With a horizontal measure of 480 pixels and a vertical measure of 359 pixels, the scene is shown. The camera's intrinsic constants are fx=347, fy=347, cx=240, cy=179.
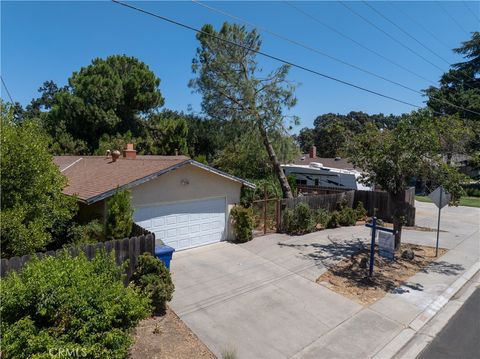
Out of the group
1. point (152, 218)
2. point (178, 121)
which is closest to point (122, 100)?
point (178, 121)

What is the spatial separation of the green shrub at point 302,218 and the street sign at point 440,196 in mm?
4892

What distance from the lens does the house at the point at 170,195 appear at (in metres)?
10.8

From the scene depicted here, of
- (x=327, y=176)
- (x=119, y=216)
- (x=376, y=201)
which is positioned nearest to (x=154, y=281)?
(x=119, y=216)

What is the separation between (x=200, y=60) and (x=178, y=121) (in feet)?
29.7

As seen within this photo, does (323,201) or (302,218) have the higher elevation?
(323,201)

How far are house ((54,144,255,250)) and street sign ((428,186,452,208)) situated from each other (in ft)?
21.2

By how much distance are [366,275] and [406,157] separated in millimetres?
3975

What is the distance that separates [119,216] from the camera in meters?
9.76

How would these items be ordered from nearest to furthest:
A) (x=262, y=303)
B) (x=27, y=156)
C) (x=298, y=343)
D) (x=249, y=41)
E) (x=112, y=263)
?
(x=112, y=263) < (x=298, y=343) < (x=27, y=156) < (x=262, y=303) < (x=249, y=41)

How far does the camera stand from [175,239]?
39.3 ft

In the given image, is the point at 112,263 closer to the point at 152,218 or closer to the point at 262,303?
the point at 262,303

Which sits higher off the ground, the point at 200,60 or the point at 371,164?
the point at 200,60

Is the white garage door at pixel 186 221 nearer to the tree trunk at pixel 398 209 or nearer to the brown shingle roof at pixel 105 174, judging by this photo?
the brown shingle roof at pixel 105 174

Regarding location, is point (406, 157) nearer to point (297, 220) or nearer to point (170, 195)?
point (297, 220)
